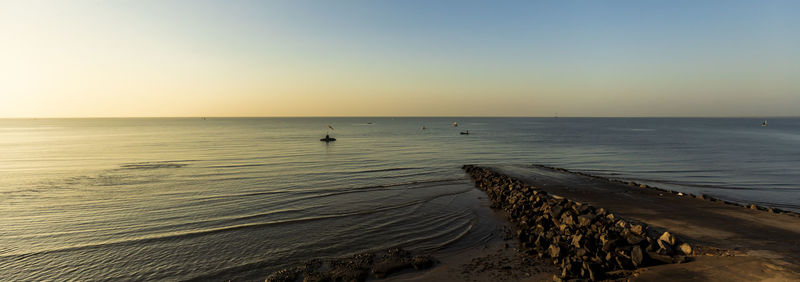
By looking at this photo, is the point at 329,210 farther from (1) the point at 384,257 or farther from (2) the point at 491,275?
(2) the point at 491,275

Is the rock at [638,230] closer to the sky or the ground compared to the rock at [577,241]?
closer to the sky

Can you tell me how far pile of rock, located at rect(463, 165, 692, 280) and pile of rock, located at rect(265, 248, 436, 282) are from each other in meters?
4.33

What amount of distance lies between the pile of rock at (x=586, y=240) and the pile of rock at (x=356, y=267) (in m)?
4.33

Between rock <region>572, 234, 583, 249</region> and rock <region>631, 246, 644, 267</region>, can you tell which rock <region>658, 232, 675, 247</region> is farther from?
rock <region>572, 234, 583, 249</region>

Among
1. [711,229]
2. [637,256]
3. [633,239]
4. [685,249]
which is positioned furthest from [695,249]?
[711,229]

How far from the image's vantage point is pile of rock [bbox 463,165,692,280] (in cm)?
959

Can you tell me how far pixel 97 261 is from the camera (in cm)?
1173

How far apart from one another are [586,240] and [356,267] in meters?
8.10

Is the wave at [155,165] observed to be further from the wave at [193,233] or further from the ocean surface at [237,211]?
the wave at [193,233]

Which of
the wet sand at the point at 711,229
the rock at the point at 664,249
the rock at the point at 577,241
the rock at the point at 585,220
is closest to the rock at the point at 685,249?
the wet sand at the point at 711,229

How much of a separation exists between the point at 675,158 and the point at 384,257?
48.5 metres

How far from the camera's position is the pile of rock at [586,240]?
9.59 metres

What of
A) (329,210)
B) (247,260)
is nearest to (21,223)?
(247,260)

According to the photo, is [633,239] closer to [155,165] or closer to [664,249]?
[664,249]
